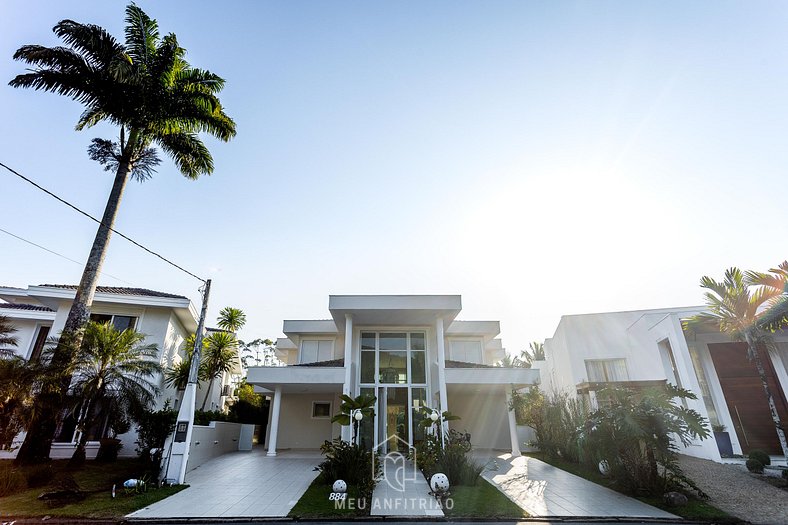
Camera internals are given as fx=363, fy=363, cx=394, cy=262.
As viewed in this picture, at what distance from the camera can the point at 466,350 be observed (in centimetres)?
1928

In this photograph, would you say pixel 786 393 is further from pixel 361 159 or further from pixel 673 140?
pixel 361 159

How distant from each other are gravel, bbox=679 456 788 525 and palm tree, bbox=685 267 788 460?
2.52 m

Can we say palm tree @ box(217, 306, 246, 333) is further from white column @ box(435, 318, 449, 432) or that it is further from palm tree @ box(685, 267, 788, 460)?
palm tree @ box(685, 267, 788, 460)

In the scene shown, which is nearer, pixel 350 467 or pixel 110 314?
pixel 350 467

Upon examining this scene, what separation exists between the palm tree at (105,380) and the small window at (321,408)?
25.5 ft

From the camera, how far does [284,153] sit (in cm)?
Answer: 1125

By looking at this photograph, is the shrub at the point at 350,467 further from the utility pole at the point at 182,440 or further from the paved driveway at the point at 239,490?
the utility pole at the point at 182,440

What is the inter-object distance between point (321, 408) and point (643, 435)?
1369cm

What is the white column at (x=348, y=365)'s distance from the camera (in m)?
13.7

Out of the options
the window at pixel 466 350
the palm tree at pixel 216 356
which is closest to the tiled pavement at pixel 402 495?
the window at pixel 466 350

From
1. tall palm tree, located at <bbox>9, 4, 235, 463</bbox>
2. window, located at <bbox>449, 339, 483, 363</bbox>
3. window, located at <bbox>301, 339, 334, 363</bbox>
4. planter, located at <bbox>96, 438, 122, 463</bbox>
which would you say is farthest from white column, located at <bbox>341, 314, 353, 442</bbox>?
tall palm tree, located at <bbox>9, 4, 235, 463</bbox>

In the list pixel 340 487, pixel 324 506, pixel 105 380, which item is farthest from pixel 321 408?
pixel 324 506

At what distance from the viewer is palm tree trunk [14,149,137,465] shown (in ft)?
32.7

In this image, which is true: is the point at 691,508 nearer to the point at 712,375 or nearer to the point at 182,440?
the point at 712,375
